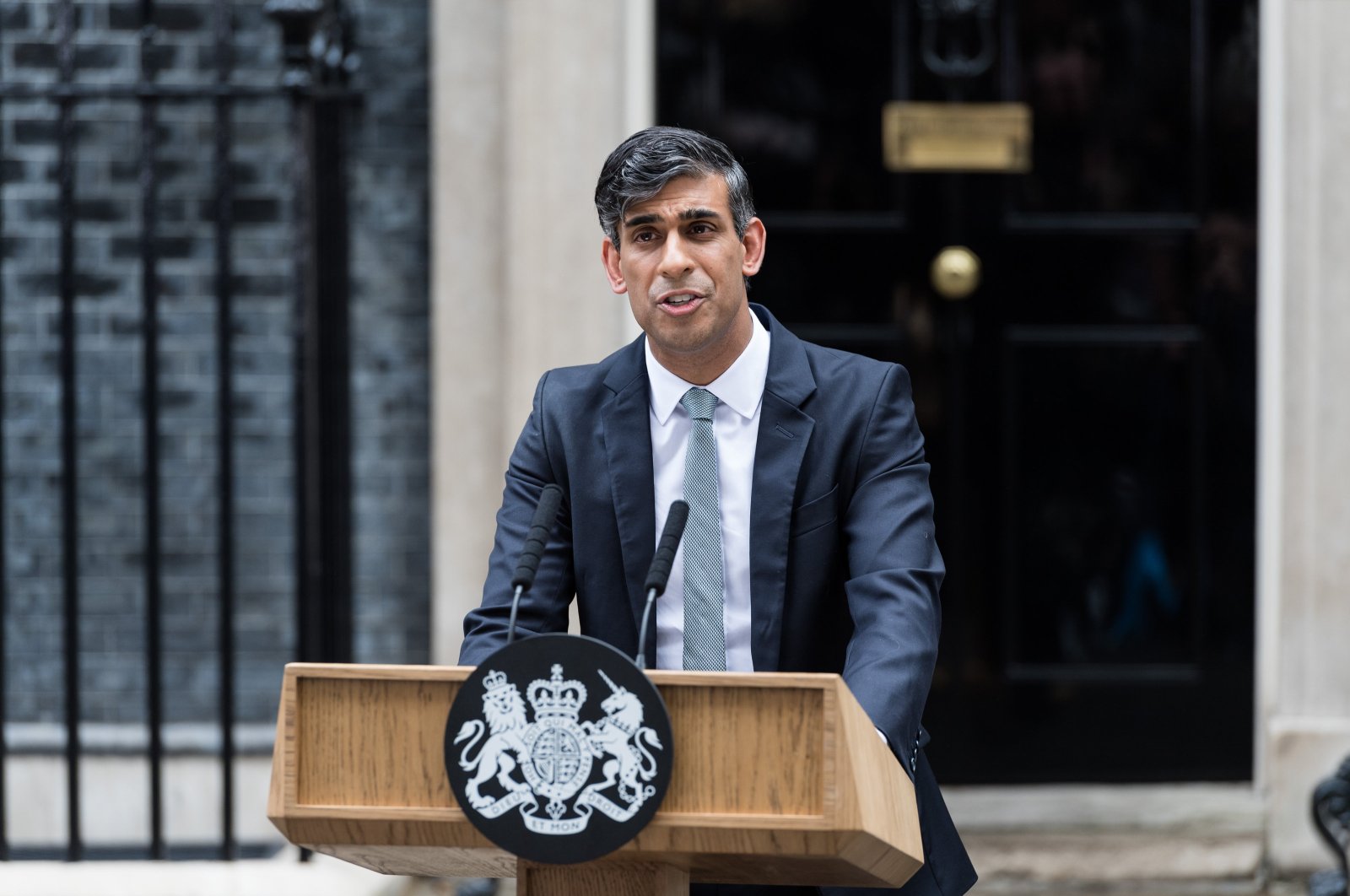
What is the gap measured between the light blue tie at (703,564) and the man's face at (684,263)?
0.16 metres

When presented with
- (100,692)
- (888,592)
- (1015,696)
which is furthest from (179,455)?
(888,592)

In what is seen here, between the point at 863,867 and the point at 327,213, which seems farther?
the point at 327,213

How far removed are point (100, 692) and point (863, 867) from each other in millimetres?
3917

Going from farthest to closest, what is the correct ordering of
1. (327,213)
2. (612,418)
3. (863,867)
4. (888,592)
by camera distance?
(327,213), (612,418), (888,592), (863,867)

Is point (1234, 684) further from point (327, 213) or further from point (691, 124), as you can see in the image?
point (327, 213)

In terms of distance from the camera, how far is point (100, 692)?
523cm

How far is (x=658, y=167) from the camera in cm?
228

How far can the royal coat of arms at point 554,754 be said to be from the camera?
1766 mm

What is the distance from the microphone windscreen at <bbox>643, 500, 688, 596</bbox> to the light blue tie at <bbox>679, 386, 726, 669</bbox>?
27 centimetres

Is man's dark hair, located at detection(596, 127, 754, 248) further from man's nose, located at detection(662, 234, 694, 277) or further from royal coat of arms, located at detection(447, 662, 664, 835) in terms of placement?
royal coat of arms, located at detection(447, 662, 664, 835)

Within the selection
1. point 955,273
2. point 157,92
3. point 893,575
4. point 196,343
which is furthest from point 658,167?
point 196,343

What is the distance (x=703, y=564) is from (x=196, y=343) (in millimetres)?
3270

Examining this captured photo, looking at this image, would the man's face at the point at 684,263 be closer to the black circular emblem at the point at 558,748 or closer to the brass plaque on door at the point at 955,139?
the black circular emblem at the point at 558,748

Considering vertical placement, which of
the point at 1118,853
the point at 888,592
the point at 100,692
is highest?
the point at 888,592
